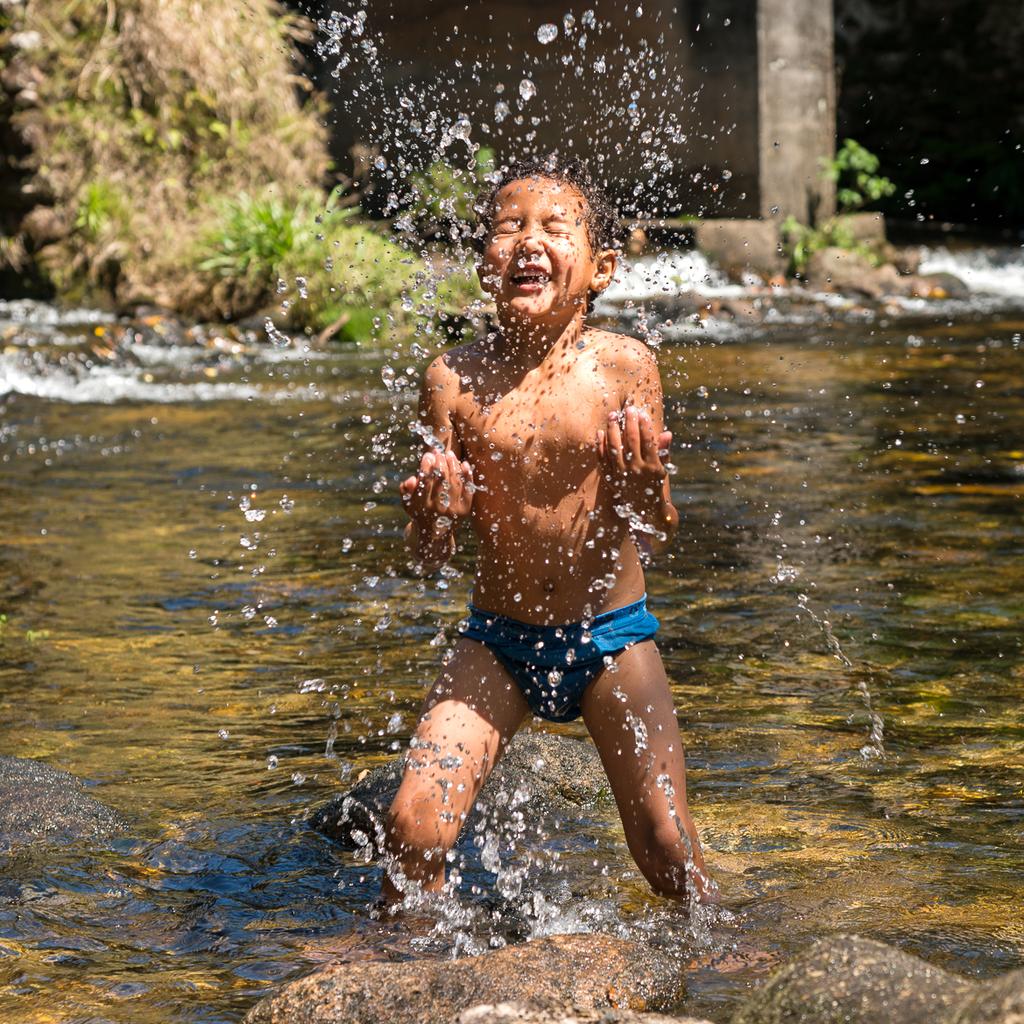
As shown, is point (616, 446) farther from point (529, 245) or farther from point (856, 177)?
point (856, 177)

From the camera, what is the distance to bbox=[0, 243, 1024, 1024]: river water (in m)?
3.57

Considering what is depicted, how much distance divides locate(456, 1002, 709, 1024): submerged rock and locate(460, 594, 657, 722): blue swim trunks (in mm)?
1051

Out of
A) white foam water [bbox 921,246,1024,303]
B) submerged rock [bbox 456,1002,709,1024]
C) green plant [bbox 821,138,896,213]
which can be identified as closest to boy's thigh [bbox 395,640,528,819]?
submerged rock [bbox 456,1002,709,1024]

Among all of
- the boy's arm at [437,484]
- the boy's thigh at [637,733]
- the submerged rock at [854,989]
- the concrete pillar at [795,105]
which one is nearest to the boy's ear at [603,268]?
the boy's arm at [437,484]

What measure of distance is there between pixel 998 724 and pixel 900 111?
19.3 metres

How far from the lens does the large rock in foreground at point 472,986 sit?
2.92m

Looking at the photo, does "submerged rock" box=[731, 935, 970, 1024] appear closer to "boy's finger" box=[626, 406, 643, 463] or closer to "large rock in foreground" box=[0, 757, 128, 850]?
"boy's finger" box=[626, 406, 643, 463]

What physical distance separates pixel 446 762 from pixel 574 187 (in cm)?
135

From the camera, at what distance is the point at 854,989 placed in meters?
2.63

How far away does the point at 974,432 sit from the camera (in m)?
9.70

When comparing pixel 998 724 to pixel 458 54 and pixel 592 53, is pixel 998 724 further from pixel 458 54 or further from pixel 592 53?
pixel 458 54

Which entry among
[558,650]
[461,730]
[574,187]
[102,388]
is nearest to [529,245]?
[574,187]

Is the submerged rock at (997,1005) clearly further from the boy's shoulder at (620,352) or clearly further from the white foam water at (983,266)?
the white foam water at (983,266)

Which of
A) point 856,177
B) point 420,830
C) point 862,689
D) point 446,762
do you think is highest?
point 856,177
